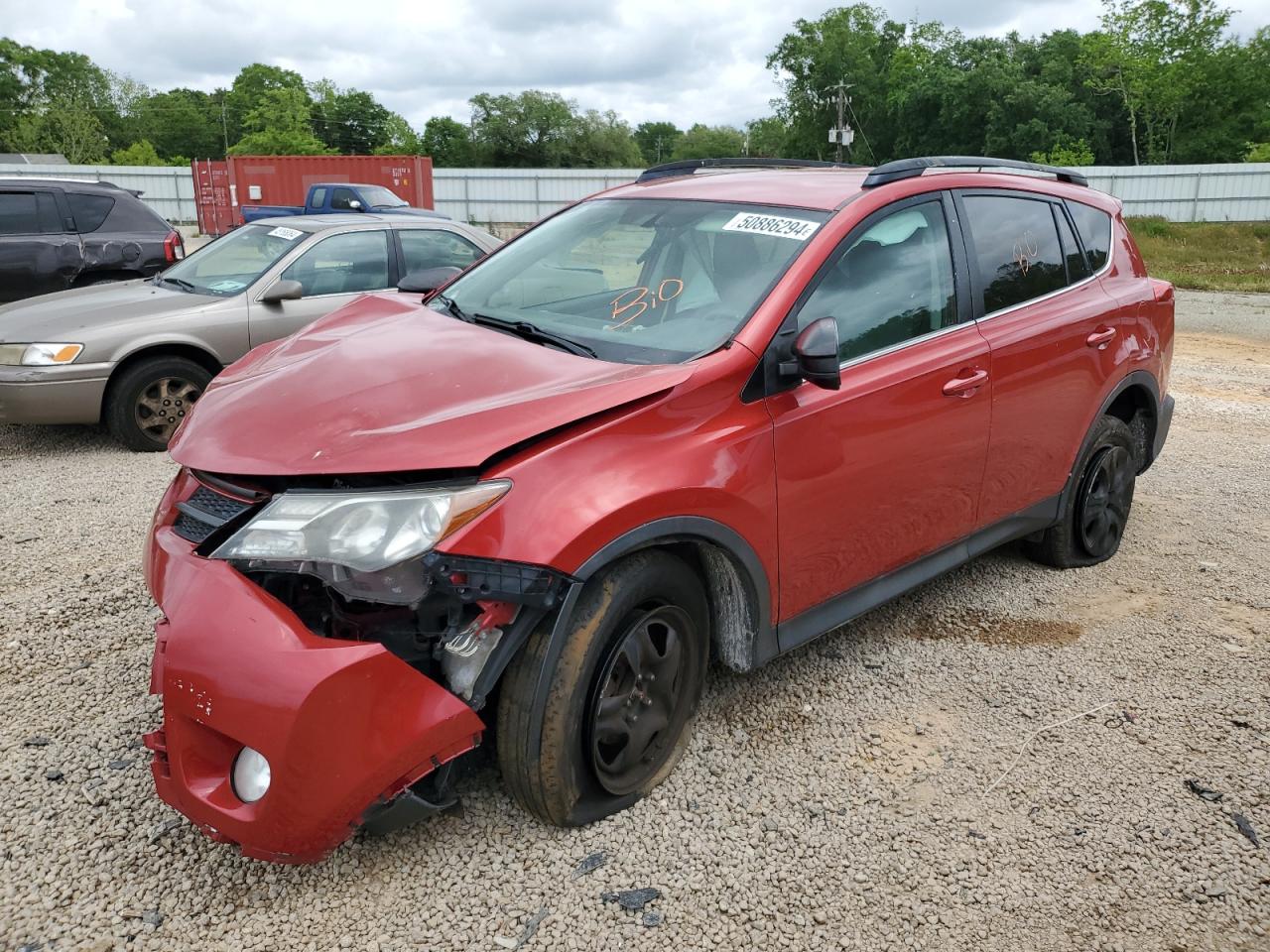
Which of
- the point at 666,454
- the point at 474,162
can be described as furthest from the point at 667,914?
the point at 474,162

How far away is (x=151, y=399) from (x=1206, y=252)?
29064 millimetres

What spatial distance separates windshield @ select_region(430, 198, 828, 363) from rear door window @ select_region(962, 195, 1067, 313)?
36.5 inches

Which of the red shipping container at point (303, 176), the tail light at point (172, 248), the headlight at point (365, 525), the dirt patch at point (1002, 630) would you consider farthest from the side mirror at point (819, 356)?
the red shipping container at point (303, 176)

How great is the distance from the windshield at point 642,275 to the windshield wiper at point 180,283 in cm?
394

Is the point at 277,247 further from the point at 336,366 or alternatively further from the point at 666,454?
the point at 666,454

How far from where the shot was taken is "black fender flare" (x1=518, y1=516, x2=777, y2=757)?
2.47m

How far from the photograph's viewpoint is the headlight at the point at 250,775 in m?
2.32

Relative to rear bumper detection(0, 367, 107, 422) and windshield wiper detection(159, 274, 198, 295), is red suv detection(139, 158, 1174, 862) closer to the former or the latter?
rear bumper detection(0, 367, 107, 422)

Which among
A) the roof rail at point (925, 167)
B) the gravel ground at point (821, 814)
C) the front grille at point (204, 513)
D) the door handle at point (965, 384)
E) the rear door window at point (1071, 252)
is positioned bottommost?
the gravel ground at point (821, 814)

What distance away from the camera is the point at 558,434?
2531mm

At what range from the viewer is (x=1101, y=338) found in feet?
14.1

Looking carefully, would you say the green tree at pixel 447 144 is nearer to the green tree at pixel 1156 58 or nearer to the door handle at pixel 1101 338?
the green tree at pixel 1156 58

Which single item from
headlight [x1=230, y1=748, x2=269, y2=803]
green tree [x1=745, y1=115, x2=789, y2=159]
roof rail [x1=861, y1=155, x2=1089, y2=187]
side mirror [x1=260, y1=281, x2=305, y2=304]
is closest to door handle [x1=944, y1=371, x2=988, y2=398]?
roof rail [x1=861, y1=155, x2=1089, y2=187]

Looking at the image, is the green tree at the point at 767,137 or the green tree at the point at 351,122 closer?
the green tree at the point at 767,137
